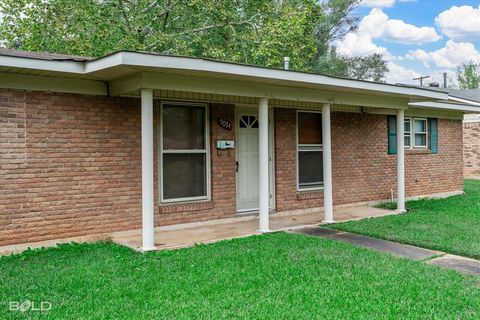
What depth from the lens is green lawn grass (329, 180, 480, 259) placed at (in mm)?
6062

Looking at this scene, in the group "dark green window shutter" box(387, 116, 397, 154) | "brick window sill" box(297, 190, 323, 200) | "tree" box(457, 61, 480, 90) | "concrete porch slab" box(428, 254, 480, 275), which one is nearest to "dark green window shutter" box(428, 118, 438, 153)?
Answer: "dark green window shutter" box(387, 116, 397, 154)

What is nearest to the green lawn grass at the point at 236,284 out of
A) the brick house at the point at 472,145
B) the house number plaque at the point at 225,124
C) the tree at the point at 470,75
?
the house number plaque at the point at 225,124

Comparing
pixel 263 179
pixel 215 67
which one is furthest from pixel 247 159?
pixel 215 67

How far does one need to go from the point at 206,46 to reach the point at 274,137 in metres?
8.44

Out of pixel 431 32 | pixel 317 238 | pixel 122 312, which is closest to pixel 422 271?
pixel 317 238

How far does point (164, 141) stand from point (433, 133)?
8.00 m

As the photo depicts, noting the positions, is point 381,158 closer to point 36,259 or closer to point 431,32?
point 36,259

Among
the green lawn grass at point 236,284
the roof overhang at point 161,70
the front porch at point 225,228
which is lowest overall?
the green lawn grass at point 236,284

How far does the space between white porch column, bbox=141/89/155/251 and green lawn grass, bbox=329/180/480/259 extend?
329cm

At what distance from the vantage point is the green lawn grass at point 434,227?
606 centimetres

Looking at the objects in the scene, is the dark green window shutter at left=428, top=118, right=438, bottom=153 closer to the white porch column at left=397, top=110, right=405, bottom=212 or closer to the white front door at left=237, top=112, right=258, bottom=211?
the white porch column at left=397, top=110, right=405, bottom=212

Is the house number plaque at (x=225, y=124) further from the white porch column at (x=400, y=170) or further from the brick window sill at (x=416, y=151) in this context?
the brick window sill at (x=416, y=151)

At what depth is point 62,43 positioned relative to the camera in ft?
47.5

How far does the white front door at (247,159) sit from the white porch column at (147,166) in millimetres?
2645
